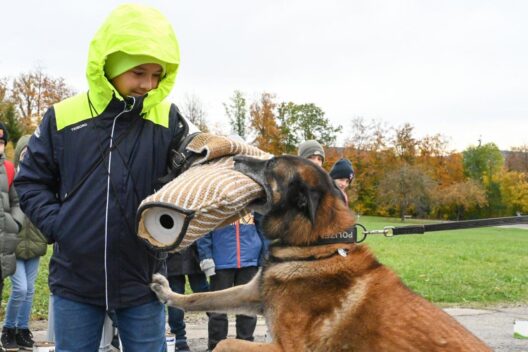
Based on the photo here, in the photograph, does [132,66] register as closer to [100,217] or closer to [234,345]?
[100,217]

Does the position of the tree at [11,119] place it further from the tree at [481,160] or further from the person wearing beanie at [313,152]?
the tree at [481,160]

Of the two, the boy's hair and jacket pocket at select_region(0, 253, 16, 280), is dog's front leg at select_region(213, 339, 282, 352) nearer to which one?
the boy's hair

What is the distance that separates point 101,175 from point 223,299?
4.80 feet

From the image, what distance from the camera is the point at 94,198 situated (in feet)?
9.68

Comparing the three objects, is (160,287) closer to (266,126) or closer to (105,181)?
(105,181)

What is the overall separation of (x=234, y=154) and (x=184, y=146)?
38 centimetres

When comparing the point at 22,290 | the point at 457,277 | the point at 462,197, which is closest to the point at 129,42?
the point at 22,290

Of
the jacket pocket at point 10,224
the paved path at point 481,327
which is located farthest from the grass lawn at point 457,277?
the jacket pocket at point 10,224

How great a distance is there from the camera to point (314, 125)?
77500 millimetres

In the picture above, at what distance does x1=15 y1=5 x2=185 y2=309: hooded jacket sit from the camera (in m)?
2.96

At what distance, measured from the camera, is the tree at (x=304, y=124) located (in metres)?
73.8

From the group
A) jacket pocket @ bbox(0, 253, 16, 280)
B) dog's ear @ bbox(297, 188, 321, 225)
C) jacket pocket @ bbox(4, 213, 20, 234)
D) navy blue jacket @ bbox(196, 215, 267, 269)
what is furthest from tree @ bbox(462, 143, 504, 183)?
dog's ear @ bbox(297, 188, 321, 225)


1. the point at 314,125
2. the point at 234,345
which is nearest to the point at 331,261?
the point at 234,345

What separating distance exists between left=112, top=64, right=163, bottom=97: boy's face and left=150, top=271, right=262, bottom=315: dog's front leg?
115cm
